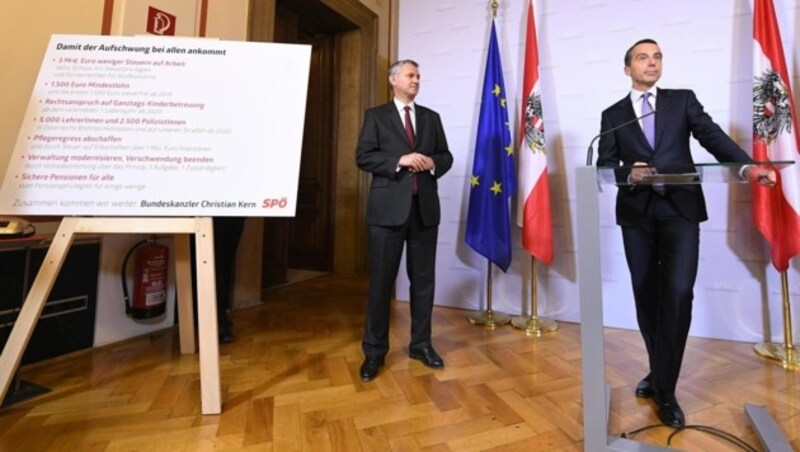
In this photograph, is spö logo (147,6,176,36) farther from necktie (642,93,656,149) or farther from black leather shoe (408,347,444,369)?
necktie (642,93,656,149)

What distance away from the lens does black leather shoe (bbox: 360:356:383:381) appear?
1.63 meters

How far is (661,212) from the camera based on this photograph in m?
1.39

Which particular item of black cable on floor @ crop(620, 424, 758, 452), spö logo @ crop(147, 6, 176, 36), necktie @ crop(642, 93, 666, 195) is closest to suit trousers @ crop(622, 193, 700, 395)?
black cable on floor @ crop(620, 424, 758, 452)

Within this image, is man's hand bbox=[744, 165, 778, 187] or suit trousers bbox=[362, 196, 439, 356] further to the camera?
suit trousers bbox=[362, 196, 439, 356]

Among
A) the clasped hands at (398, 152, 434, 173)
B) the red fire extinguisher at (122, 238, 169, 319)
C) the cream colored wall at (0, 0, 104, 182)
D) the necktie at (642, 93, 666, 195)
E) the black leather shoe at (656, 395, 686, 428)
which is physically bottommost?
the black leather shoe at (656, 395, 686, 428)

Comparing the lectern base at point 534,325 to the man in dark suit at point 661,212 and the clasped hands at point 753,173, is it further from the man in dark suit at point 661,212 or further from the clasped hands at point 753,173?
the clasped hands at point 753,173

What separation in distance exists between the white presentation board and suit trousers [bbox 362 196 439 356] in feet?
1.65

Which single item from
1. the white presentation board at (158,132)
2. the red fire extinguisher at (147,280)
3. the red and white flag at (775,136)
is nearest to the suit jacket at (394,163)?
the white presentation board at (158,132)

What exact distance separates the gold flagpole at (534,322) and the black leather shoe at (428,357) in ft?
2.58

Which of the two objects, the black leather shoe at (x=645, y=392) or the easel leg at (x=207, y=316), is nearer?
the easel leg at (x=207, y=316)

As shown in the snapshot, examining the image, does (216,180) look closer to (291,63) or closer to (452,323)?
(291,63)

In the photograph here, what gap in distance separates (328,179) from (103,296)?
2.39m

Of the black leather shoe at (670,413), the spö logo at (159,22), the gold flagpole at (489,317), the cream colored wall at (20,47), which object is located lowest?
the black leather shoe at (670,413)

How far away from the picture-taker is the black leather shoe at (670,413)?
1305 mm
